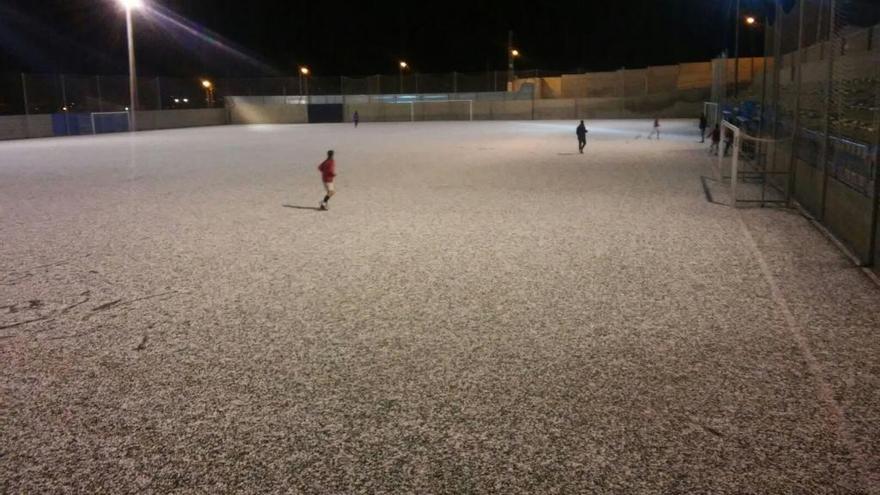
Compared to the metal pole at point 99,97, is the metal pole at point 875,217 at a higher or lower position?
lower

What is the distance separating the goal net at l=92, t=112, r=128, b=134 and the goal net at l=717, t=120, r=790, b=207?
41.8 metres

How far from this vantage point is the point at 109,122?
50.6m

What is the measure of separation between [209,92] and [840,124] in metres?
67.0

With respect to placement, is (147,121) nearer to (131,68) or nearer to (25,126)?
(131,68)

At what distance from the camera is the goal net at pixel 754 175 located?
14.9 meters

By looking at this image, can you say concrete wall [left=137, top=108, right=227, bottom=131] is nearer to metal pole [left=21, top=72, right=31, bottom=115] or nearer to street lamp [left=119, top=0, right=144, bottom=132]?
street lamp [left=119, top=0, right=144, bottom=132]

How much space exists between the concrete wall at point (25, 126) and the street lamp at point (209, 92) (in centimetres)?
2379

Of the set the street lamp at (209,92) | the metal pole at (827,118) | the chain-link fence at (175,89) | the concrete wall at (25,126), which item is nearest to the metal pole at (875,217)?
the metal pole at (827,118)

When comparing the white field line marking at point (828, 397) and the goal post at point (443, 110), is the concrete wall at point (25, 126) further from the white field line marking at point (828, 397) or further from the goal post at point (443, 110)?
the white field line marking at point (828, 397)

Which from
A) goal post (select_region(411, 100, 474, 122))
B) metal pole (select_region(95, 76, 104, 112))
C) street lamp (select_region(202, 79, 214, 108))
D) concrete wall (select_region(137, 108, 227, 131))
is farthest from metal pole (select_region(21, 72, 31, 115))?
goal post (select_region(411, 100, 474, 122))

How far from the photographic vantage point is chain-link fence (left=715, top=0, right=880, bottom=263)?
10.3 m

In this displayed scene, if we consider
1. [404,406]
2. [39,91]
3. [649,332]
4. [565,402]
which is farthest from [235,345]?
[39,91]

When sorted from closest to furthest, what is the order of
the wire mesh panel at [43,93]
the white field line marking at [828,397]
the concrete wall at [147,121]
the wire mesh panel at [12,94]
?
the white field line marking at [828,397] → the concrete wall at [147,121] → the wire mesh panel at [12,94] → the wire mesh panel at [43,93]

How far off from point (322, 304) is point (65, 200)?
11.9 metres
